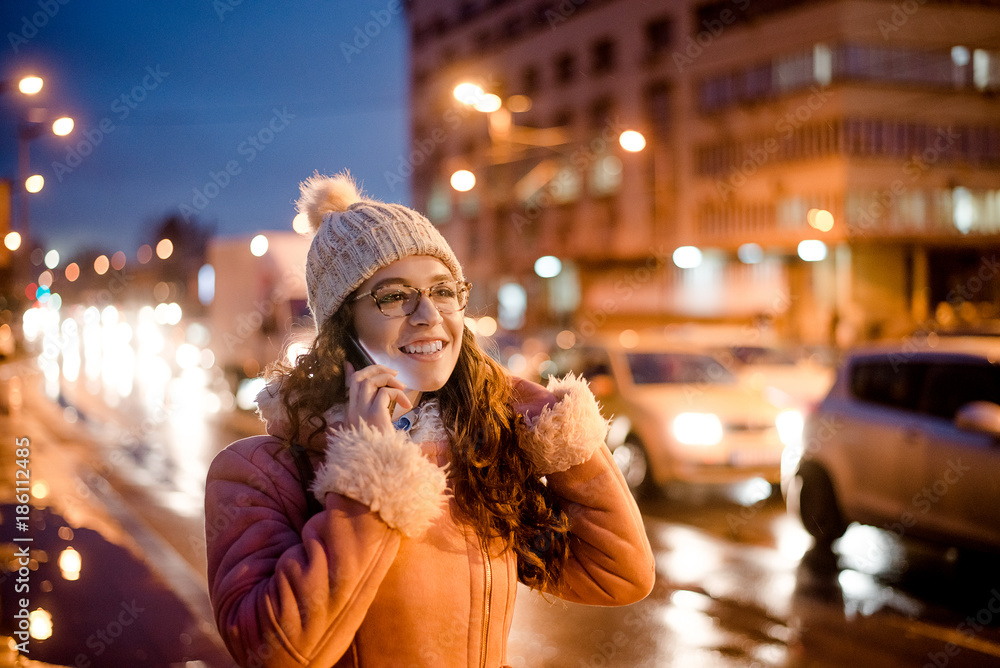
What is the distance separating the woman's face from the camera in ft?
6.28

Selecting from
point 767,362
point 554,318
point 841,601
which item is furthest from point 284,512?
point 554,318

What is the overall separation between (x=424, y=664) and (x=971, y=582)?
6525mm

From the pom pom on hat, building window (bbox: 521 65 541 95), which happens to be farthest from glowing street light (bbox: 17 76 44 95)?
building window (bbox: 521 65 541 95)

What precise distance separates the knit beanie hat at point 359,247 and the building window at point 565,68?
46606mm

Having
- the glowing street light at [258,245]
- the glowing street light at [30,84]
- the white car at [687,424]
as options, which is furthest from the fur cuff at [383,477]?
the glowing street light at [258,245]

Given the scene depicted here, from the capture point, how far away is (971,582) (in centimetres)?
691

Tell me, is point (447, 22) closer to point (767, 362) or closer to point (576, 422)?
point (767, 362)

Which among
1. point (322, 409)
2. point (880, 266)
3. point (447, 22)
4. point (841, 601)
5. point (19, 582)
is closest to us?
point (322, 409)

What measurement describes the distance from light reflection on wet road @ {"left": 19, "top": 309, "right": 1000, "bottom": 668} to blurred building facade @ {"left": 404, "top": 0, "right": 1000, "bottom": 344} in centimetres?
2163

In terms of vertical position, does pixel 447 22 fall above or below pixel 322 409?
above

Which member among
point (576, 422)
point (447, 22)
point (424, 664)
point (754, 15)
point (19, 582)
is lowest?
point (19, 582)

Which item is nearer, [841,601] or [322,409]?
[322,409]

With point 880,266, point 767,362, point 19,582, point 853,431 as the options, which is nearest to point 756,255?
point 880,266

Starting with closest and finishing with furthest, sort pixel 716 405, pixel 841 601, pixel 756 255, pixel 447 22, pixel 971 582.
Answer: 1. pixel 841 601
2. pixel 971 582
3. pixel 716 405
4. pixel 756 255
5. pixel 447 22
